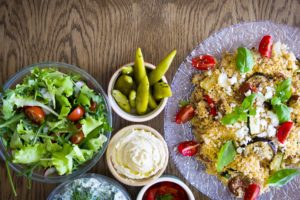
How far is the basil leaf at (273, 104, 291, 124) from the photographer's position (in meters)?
1.49

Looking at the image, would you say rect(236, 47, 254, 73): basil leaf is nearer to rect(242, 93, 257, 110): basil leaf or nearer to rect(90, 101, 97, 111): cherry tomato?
rect(242, 93, 257, 110): basil leaf

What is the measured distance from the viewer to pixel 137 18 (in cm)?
170

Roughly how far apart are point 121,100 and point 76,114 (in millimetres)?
194

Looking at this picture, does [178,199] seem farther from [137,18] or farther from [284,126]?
[137,18]

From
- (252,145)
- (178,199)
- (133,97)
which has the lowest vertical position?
(178,199)

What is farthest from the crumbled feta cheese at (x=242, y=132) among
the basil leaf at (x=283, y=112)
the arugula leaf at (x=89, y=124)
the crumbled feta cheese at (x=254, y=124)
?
the arugula leaf at (x=89, y=124)

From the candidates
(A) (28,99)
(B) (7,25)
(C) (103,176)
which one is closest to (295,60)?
(C) (103,176)

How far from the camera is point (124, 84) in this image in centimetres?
156

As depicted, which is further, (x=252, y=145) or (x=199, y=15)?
(x=199, y=15)

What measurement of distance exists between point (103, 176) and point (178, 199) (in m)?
0.29

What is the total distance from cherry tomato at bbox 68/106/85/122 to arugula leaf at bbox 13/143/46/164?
0.42ft

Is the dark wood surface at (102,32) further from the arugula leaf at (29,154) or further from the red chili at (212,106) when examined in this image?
the arugula leaf at (29,154)

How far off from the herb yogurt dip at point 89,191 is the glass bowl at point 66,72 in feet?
0.12

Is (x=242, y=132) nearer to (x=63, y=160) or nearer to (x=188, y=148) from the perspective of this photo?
(x=188, y=148)
